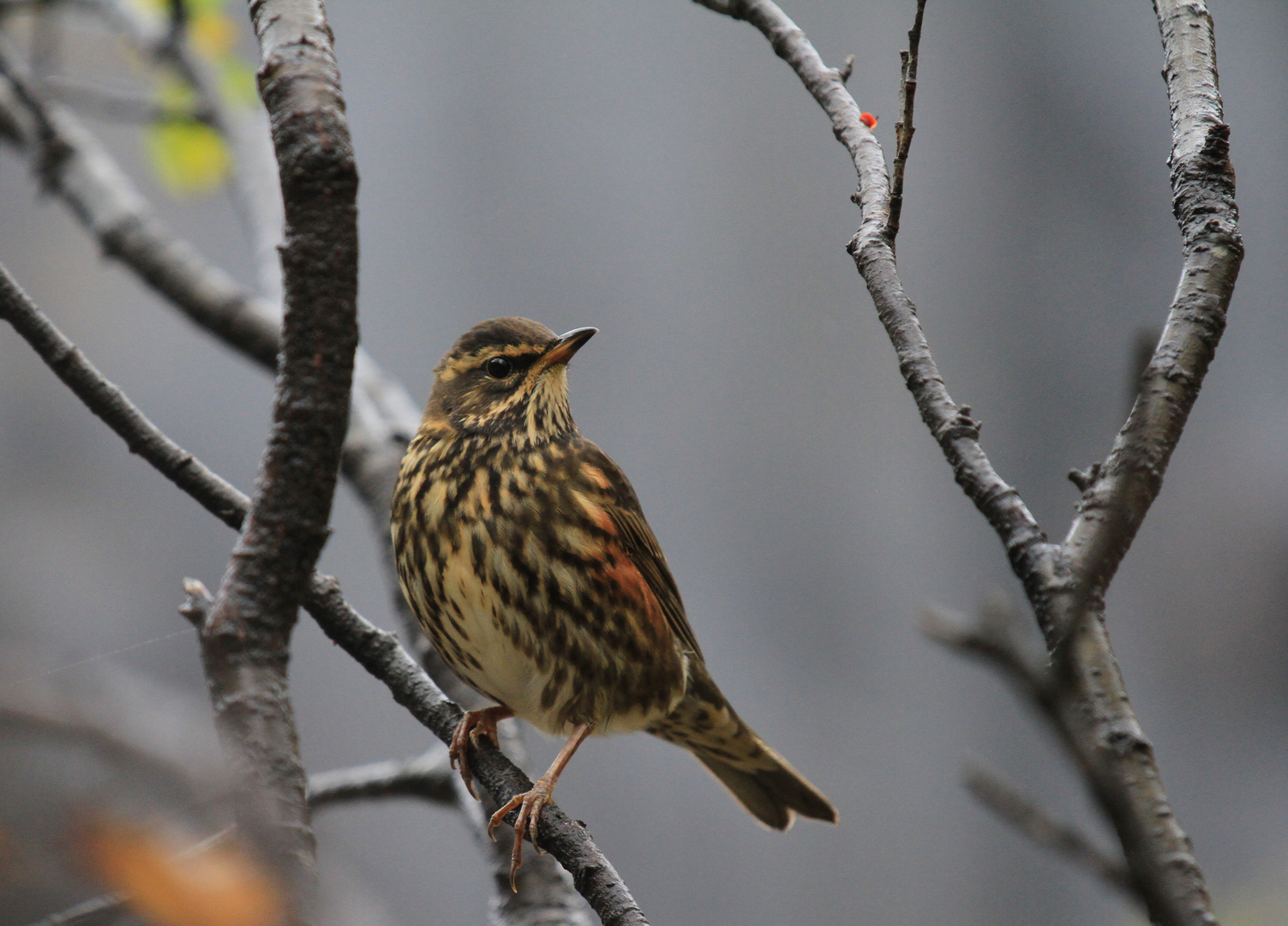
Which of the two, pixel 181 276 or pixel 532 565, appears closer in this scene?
pixel 532 565

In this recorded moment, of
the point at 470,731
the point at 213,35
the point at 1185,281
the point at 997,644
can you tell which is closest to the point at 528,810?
the point at 470,731

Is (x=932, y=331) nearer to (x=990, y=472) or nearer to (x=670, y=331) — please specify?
(x=670, y=331)

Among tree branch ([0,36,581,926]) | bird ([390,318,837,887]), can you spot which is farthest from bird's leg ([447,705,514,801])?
tree branch ([0,36,581,926])

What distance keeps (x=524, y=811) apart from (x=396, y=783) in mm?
651

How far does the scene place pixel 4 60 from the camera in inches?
122

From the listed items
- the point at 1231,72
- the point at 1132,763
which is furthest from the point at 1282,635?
the point at 1132,763

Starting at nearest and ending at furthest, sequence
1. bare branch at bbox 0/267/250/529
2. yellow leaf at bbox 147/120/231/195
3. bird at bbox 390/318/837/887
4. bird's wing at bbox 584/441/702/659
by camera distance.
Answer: bare branch at bbox 0/267/250/529 < bird at bbox 390/318/837/887 < bird's wing at bbox 584/441/702/659 < yellow leaf at bbox 147/120/231/195

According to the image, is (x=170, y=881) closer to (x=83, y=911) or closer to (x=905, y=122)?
(x=83, y=911)

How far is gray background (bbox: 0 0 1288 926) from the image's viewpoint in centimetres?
575

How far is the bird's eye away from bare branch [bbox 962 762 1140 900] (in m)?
2.38

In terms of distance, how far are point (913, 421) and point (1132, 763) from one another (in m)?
6.19

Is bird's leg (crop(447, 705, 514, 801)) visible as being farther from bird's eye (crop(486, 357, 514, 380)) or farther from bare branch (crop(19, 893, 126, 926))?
bare branch (crop(19, 893, 126, 926))

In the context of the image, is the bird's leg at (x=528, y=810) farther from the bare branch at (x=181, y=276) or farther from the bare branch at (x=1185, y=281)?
the bare branch at (x=1185, y=281)

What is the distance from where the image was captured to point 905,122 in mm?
1457
